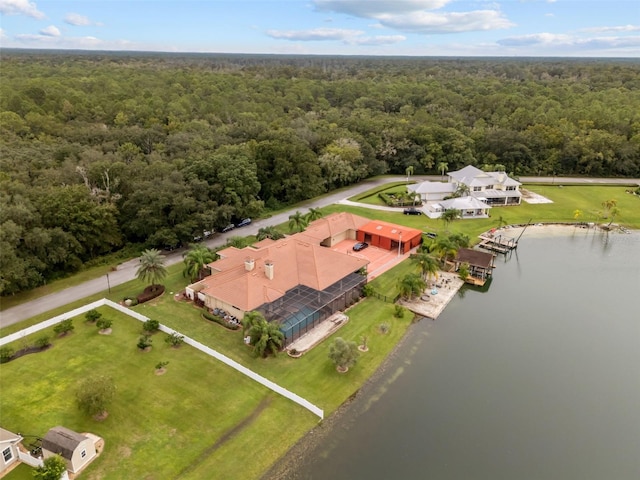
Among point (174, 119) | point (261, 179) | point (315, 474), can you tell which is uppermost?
point (174, 119)

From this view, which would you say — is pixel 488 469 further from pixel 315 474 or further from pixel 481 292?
pixel 481 292

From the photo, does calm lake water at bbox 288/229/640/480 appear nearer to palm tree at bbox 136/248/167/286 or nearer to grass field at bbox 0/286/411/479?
grass field at bbox 0/286/411/479

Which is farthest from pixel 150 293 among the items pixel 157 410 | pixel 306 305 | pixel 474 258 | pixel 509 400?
pixel 474 258

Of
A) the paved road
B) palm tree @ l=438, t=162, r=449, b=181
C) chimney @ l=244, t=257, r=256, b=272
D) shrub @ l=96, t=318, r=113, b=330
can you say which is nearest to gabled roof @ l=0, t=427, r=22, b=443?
shrub @ l=96, t=318, r=113, b=330

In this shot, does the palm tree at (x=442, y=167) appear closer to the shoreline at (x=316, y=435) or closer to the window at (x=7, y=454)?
the shoreline at (x=316, y=435)

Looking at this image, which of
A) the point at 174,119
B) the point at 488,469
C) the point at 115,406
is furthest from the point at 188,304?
the point at 174,119

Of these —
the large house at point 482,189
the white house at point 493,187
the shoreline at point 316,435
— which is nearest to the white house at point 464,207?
the white house at point 493,187
